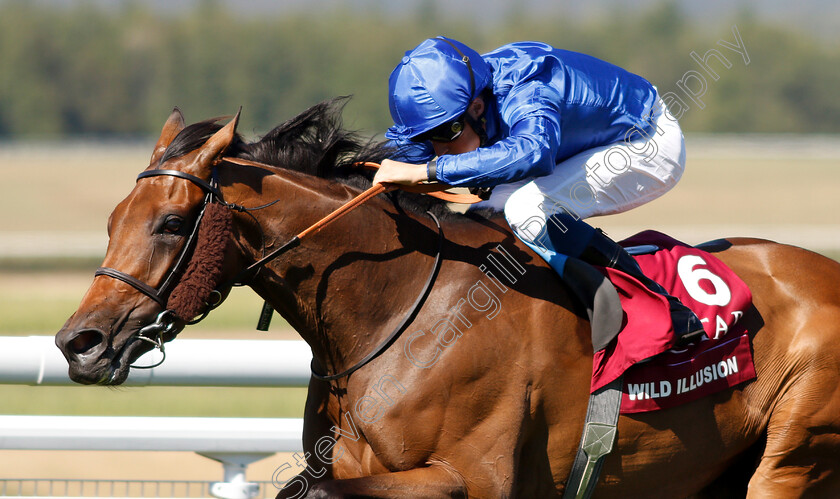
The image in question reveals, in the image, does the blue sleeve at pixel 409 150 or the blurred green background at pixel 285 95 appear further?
the blurred green background at pixel 285 95

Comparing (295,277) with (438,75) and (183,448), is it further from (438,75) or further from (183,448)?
(183,448)

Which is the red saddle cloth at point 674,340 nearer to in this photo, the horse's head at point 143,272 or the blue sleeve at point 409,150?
the blue sleeve at point 409,150

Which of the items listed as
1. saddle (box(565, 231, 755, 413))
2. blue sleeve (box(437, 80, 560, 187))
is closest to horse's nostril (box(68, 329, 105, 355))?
blue sleeve (box(437, 80, 560, 187))

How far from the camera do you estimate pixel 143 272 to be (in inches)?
93.3

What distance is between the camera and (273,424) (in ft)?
11.6

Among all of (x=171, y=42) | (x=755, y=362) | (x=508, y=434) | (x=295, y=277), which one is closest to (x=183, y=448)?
(x=295, y=277)

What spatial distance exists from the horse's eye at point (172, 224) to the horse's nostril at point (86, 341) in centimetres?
30

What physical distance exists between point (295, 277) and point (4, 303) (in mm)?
10172

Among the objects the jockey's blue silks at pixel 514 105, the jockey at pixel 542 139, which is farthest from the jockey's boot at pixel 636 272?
the jockey's blue silks at pixel 514 105

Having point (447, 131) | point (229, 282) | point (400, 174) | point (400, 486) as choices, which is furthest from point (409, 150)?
point (400, 486)

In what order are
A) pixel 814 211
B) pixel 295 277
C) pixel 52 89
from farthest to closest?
pixel 52 89
pixel 814 211
pixel 295 277

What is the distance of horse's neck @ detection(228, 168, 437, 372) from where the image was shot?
2.57 metres

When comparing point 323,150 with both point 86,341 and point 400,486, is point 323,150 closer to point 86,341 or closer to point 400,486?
point 86,341

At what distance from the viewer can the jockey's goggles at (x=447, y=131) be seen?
266cm
